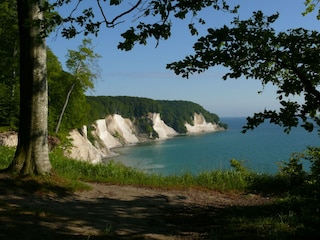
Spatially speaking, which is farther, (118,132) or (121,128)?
(121,128)

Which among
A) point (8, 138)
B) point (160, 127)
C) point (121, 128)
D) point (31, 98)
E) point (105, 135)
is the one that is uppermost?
point (31, 98)

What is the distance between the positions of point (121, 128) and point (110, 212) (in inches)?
5810

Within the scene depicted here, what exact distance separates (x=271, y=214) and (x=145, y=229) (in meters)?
2.43

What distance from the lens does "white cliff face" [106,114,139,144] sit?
5787 inches

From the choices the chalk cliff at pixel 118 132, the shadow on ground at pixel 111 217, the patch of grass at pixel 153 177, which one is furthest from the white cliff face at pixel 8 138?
the chalk cliff at pixel 118 132

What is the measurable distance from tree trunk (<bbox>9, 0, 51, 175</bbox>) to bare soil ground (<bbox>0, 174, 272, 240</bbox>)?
1.97ft

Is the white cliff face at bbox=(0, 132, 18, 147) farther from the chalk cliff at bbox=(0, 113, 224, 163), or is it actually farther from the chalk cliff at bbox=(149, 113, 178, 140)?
the chalk cliff at bbox=(149, 113, 178, 140)

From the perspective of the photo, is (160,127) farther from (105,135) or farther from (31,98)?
(31,98)

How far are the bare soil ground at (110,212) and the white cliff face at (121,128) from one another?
136 meters

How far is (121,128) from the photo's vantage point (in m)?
154

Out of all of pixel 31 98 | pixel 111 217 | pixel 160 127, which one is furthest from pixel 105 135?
pixel 111 217

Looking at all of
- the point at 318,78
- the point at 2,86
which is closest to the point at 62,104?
the point at 2,86

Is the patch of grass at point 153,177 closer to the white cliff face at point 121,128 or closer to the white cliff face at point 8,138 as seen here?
the white cliff face at point 8,138

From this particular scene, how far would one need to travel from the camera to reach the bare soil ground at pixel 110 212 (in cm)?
555
